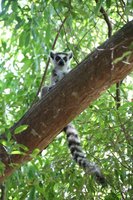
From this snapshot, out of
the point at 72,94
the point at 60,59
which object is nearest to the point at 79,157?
the point at 72,94

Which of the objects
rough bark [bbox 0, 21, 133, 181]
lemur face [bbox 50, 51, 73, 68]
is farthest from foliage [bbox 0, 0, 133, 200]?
lemur face [bbox 50, 51, 73, 68]

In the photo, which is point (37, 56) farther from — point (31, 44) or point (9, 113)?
point (9, 113)

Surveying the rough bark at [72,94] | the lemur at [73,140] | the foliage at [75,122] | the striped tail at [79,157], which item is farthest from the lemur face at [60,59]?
the rough bark at [72,94]

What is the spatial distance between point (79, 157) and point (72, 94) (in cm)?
104

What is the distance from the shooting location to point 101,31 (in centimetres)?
490

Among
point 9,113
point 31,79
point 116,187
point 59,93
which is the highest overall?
point 31,79

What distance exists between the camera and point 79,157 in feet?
11.6

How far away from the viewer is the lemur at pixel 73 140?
3.12 m

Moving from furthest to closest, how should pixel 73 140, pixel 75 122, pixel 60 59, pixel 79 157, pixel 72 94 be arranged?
pixel 60 59 < pixel 75 122 < pixel 73 140 < pixel 79 157 < pixel 72 94

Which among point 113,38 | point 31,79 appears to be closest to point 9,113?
point 31,79

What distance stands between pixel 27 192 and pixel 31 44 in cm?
140

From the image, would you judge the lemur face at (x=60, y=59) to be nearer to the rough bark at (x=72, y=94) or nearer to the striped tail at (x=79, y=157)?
the striped tail at (x=79, y=157)

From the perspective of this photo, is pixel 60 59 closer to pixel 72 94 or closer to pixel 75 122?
pixel 75 122

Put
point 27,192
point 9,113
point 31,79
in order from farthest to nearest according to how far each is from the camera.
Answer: point 31,79 < point 9,113 < point 27,192
